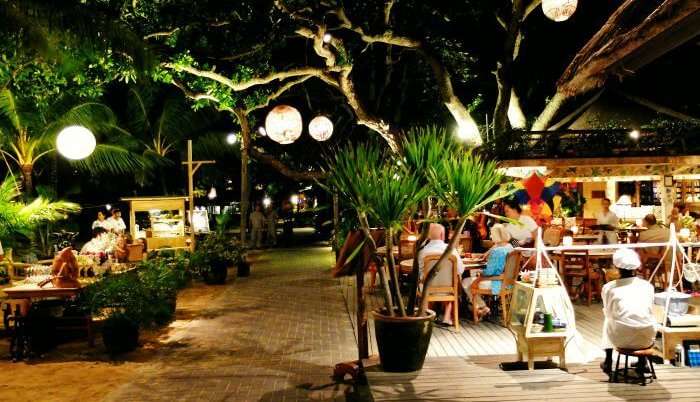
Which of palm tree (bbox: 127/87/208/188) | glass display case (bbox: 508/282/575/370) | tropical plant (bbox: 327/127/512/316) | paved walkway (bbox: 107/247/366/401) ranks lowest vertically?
paved walkway (bbox: 107/247/366/401)

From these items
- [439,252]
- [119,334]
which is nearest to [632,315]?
[439,252]

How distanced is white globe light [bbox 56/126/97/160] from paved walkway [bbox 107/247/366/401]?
10.8 ft

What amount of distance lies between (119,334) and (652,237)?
27.2 ft

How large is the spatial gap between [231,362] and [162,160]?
15.5m

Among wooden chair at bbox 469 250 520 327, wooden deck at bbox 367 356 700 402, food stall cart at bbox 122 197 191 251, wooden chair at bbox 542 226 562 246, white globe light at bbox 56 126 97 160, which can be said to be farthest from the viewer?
food stall cart at bbox 122 197 191 251

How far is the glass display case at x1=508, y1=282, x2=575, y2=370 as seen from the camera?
229 inches

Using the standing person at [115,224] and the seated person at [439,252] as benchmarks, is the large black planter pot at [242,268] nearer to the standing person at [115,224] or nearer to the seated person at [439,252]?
the standing person at [115,224]

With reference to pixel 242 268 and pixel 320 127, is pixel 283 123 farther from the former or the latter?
pixel 242 268

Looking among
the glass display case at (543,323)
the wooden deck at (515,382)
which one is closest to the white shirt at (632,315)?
the wooden deck at (515,382)

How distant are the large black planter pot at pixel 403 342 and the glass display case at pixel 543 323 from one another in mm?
958

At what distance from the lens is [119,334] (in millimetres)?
7953

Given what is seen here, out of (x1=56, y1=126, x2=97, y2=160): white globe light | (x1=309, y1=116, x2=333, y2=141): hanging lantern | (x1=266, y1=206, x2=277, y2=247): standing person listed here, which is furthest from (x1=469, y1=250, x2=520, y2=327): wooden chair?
(x1=266, y1=206, x2=277, y2=247): standing person

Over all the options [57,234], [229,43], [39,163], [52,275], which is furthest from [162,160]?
[52,275]

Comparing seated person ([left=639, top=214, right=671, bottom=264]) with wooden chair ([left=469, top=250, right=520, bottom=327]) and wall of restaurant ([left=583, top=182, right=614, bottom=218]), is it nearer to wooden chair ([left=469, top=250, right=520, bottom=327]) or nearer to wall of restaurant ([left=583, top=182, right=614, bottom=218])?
wooden chair ([left=469, top=250, right=520, bottom=327])
